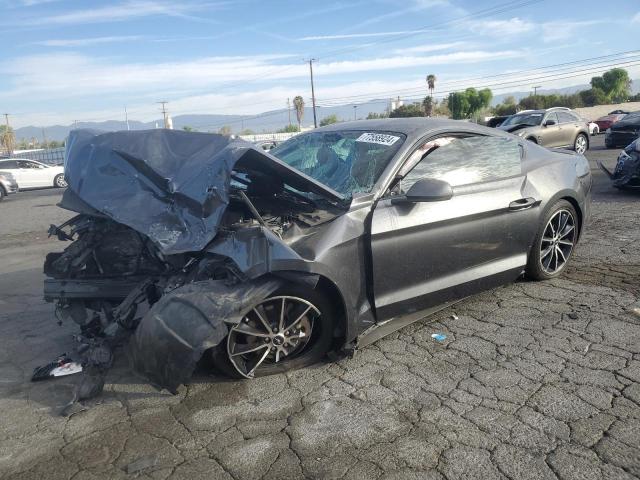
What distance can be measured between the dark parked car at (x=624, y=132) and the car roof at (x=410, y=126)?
49.9 feet

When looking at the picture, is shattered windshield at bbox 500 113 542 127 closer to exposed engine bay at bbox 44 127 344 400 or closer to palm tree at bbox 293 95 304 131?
exposed engine bay at bbox 44 127 344 400

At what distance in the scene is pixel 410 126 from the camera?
4113mm

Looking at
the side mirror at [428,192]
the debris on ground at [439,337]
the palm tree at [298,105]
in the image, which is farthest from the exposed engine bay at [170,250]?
the palm tree at [298,105]

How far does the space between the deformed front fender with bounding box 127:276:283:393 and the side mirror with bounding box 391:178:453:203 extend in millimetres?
1178

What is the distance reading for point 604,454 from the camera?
7.92 feet

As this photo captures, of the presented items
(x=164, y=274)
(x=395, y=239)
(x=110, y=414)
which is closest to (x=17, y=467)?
(x=110, y=414)

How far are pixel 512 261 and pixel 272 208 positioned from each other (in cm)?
208

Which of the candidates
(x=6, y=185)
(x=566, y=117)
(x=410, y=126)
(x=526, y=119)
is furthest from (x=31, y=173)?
(x=410, y=126)

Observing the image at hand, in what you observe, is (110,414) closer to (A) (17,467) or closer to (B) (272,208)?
(A) (17,467)

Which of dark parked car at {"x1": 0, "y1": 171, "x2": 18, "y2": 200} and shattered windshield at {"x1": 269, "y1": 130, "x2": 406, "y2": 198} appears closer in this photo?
shattered windshield at {"x1": 269, "y1": 130, "x2": 406, "y2": 198}

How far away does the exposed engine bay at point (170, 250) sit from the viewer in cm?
294

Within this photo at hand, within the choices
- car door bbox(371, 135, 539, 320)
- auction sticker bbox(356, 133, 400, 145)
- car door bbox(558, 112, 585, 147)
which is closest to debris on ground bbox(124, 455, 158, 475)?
car door bbox(371, 135, 539, 320)

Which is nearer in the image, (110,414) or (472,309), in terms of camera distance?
(110,414)

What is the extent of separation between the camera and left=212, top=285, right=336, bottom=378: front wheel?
10.3 feet
